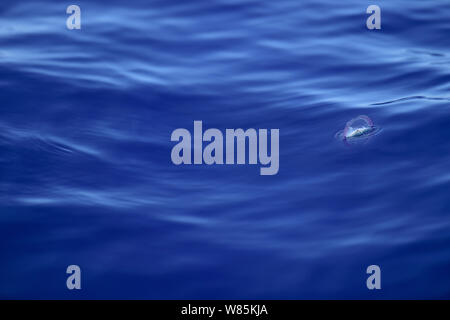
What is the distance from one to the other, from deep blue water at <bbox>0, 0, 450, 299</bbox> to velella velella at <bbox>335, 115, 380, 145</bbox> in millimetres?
56

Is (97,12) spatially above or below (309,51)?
above

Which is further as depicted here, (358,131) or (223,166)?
(358,131)

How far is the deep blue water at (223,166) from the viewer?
12.2 ft

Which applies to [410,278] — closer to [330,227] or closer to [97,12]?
[330,227]

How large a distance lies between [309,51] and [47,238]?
295cm

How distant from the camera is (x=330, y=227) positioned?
155 inches

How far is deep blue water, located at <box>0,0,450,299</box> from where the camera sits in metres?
3.71

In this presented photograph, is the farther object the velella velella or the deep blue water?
the velella velella

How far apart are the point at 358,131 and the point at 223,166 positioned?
1.15 metres

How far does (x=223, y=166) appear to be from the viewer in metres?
4.21

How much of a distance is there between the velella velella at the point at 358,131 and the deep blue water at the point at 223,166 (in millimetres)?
56

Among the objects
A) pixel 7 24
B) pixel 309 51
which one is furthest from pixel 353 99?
pixel 7 24

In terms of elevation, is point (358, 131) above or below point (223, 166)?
above
